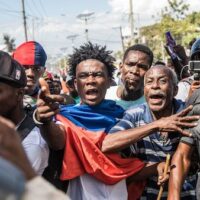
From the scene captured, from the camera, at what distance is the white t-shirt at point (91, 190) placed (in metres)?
2.49

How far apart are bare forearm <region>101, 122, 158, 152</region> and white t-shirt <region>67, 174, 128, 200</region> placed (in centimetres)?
20

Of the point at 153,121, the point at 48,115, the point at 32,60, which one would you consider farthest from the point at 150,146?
the point at 32,60

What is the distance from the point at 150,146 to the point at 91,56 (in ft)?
2.33

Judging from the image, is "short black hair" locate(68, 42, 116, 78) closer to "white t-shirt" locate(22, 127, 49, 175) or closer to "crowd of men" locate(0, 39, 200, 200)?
"crowd of men" locate(0, 39, 200, 200)

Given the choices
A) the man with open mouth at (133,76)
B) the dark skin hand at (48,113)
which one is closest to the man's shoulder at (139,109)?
the man with open mouth at (133,76)

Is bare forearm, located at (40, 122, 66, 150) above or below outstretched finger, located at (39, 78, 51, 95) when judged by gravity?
below

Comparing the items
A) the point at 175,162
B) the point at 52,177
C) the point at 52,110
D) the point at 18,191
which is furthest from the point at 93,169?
the point at 18,191

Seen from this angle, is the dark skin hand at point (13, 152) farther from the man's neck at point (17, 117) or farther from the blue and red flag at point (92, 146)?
the blue and red flag at point (92, 146)

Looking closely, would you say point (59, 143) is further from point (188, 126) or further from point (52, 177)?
point (188, 126)

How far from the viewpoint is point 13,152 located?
0.59 meters

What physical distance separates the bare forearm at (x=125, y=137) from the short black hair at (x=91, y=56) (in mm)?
536

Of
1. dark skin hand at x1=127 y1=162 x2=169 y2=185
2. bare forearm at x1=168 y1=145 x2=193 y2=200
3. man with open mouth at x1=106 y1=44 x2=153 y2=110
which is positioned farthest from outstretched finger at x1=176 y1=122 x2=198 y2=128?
man with open mouth at x1=106 y1=44 x2=153 y2=110

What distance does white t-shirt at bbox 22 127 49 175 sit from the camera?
2004 mm

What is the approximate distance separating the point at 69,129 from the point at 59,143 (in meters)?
0.17
